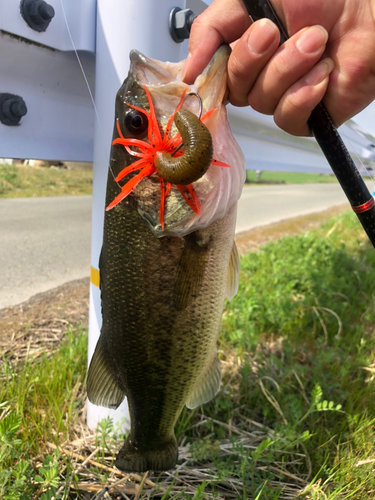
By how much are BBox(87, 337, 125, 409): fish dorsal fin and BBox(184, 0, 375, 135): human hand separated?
1.04 metres

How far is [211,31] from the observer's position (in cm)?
126

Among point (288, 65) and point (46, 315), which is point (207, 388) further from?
point (46, 315)

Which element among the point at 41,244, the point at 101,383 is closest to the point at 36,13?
the point at 101,383

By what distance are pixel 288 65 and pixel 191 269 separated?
27.6 inches

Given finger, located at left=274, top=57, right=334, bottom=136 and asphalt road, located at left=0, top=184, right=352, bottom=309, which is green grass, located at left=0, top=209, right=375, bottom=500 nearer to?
asphalt road, located at left=0, top=184, right=352, bottom=309

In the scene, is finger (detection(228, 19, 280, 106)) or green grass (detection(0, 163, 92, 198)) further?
green grass (detection(0, 163, 92, 198))

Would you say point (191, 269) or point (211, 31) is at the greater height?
point (211, 31)

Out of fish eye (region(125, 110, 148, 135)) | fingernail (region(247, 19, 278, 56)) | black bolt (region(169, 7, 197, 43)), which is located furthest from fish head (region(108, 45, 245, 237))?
black bolt (region(169, 7, 197, 43))

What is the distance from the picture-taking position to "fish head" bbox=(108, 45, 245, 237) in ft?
3.67

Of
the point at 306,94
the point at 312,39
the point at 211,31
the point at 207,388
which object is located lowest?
the point at 207,388

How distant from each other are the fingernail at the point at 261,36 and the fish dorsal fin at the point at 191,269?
0.58 meters

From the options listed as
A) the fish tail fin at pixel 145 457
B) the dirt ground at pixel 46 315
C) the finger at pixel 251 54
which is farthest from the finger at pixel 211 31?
the dirt ground at pixel 46 315

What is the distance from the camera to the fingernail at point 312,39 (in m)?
1.07

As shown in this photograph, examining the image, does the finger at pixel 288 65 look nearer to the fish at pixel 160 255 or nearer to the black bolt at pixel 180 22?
the fish at pixel 160 255
